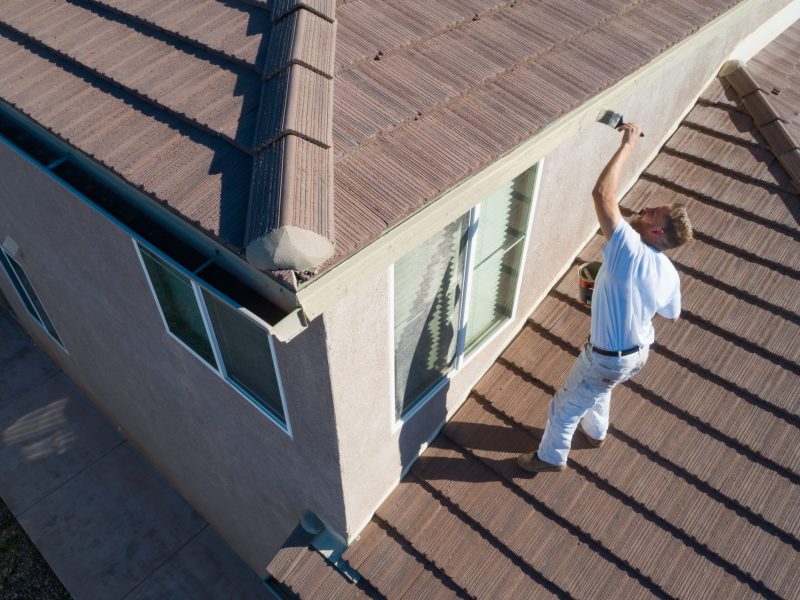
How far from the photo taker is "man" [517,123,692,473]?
3.21 metres

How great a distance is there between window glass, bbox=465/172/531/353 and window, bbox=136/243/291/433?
136 cm

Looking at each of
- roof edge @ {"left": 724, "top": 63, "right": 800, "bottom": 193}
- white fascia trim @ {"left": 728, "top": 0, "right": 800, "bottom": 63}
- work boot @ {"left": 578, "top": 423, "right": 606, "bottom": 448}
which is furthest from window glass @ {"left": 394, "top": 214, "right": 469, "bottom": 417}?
white fascia trim @ {"left": 728, "top": 0, "right": 800, "bottom": 63}

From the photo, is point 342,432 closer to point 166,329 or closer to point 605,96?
point 166,329

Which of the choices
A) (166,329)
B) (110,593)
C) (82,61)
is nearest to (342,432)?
(166,329)

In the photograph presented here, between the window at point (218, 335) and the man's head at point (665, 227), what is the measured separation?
2205 mm

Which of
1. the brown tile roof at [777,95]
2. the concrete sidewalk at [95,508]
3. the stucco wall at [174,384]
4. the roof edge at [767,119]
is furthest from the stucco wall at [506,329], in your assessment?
the concrete sidewalk at [95,508]

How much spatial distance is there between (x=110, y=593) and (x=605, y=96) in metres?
7.34

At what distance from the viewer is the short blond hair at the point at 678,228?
3.19m

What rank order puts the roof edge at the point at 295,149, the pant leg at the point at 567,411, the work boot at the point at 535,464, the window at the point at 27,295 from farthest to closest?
the window at the point at 27,295 → the work boot at the point at 535,464 → the pant leg at the point at 567,411 → the roof edge at the point at 295,149

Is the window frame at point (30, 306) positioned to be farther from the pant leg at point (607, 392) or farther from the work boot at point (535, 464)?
the pant leg at point (607, 392)

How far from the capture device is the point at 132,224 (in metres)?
2.98

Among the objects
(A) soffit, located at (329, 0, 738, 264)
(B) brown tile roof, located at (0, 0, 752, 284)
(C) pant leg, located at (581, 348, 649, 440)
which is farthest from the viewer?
(C) pant leg, located at (581, 348, 649, 440)

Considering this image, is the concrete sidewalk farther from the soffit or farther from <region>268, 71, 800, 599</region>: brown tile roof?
the soffit

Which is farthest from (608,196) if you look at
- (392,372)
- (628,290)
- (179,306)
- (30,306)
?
(30,306)
